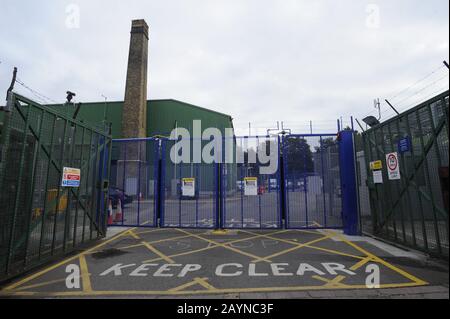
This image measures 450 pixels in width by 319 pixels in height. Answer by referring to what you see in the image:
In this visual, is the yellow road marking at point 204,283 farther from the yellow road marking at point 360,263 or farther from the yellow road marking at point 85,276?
the yellow road marking at point 360,263

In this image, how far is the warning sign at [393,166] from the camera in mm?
6223

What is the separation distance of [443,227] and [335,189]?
3740 millimetres

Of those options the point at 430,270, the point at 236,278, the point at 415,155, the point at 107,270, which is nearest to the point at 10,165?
the point at 107,270

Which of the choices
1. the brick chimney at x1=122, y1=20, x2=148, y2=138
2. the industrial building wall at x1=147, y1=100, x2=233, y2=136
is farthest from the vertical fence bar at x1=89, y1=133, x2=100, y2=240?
the industrial building wall at x1=147, y1=100, x2=233, y2=136

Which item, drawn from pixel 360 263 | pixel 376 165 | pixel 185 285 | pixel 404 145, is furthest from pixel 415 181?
pixel 185 285

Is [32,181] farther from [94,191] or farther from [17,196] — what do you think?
[94,191]

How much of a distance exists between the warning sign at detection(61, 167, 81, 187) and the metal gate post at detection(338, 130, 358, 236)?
7429 mm

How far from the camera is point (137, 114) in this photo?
74.9 feet

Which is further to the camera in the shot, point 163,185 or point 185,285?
point 163,185

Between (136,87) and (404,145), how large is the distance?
2212cm

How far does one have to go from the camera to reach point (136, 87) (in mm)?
23297

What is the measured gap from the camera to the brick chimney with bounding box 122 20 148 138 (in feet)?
74.8

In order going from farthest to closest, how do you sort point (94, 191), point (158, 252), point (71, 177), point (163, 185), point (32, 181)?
point (163, 185) → point (94, 191) → point (158, 252) → point (71, 177) → point (32, 181)

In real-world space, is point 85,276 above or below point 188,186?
below
